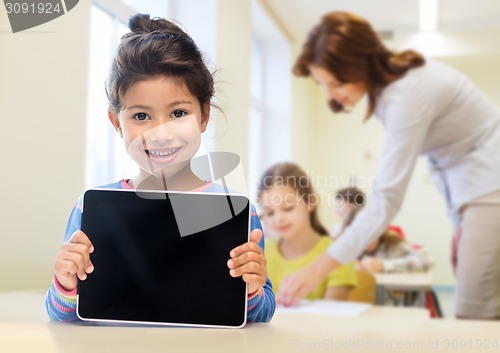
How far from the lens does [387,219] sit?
939 millimetres

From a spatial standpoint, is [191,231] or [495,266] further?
[495,266]

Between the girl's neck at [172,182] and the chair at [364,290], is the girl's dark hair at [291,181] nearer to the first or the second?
the girl's neck at [172,182]

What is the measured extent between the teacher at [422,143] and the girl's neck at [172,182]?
54cm

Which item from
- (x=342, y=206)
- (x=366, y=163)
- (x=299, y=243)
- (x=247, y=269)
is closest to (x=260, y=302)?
(x=247, y=269)

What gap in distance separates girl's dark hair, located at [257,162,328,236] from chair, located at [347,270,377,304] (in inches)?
11.8

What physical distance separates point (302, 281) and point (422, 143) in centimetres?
27

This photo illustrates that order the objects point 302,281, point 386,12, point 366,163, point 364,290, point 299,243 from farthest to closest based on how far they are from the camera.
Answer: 1. point 366,163
2. point 364,290
3. point 386,12
4. point 299,243
5. point 302,281

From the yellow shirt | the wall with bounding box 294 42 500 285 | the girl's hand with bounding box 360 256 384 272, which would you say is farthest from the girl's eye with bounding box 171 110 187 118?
the wall with bounding box 294 42 500 285

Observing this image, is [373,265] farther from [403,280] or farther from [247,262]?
[247,262]

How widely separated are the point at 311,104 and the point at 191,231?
12.4 feet

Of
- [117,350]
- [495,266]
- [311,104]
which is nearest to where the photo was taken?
[117,350]

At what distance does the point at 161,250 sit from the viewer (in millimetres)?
318

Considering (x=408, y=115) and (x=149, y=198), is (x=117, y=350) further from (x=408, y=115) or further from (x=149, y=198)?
(x=408, y=115)

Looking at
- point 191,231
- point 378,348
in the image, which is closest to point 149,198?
point 191,231
